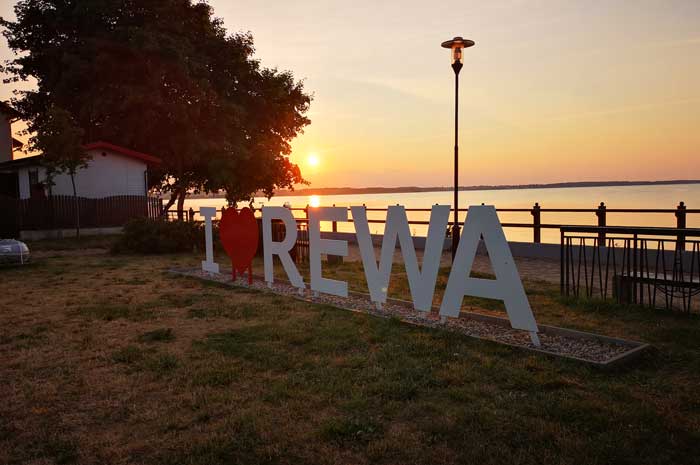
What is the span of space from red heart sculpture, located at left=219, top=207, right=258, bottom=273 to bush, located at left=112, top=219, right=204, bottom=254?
6733 mm

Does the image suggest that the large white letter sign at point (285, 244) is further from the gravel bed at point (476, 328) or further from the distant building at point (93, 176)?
the distant building at point (93, 176)

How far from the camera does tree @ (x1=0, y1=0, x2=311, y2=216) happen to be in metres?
25.6

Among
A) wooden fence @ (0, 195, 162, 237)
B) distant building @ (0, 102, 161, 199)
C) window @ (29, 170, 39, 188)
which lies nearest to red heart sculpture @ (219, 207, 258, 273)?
wooden fence @ (0, 195, 162, 237)

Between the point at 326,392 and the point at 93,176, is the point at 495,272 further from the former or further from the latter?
→ the point at 93,176

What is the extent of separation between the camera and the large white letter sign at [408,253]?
21.5ft

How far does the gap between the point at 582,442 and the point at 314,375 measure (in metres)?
2.32

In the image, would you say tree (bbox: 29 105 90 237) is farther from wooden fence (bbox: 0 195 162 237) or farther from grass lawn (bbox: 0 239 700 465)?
grass lawn (bbox: 0 239 700 465)

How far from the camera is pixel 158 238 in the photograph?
1691cm

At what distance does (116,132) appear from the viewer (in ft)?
90.3

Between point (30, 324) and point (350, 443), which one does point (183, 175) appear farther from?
point (350, 443)

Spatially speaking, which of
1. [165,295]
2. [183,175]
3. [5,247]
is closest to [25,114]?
[183,175]

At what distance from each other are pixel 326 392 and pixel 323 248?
409cm

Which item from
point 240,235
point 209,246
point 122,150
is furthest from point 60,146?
point 240,235

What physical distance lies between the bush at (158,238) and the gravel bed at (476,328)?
8.28m
